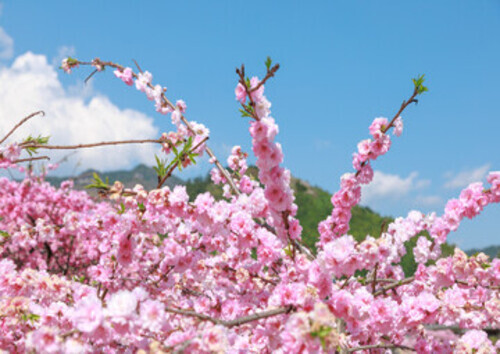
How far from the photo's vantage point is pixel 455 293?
3.04 metres

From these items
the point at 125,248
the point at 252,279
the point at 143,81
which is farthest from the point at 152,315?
the point at 143,81

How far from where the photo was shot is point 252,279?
3.46 metres

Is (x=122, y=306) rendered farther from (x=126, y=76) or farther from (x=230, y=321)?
(x=126, y=76)

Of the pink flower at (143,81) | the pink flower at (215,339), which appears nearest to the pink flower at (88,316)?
the pink flower at (215,339)

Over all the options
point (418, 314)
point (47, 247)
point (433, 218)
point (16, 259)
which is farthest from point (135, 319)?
point (16, 259)

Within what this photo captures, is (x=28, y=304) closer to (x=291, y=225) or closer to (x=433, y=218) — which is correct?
(x=291, y=225)

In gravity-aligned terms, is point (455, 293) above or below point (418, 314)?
above

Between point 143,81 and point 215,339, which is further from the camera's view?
point 143,81

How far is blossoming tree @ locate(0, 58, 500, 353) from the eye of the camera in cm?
181

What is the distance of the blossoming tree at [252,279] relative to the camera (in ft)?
5.95

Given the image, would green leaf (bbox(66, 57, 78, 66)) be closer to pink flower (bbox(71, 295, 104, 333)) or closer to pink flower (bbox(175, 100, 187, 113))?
pink flower (bbox(175, 100, 187, 113))

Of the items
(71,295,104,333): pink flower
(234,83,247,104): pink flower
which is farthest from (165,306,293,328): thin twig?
(234,83,247,104): pink flower

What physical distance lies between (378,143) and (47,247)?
860cm

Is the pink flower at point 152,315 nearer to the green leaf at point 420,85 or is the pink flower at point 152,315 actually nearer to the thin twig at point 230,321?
the thin twig at point 230,321
